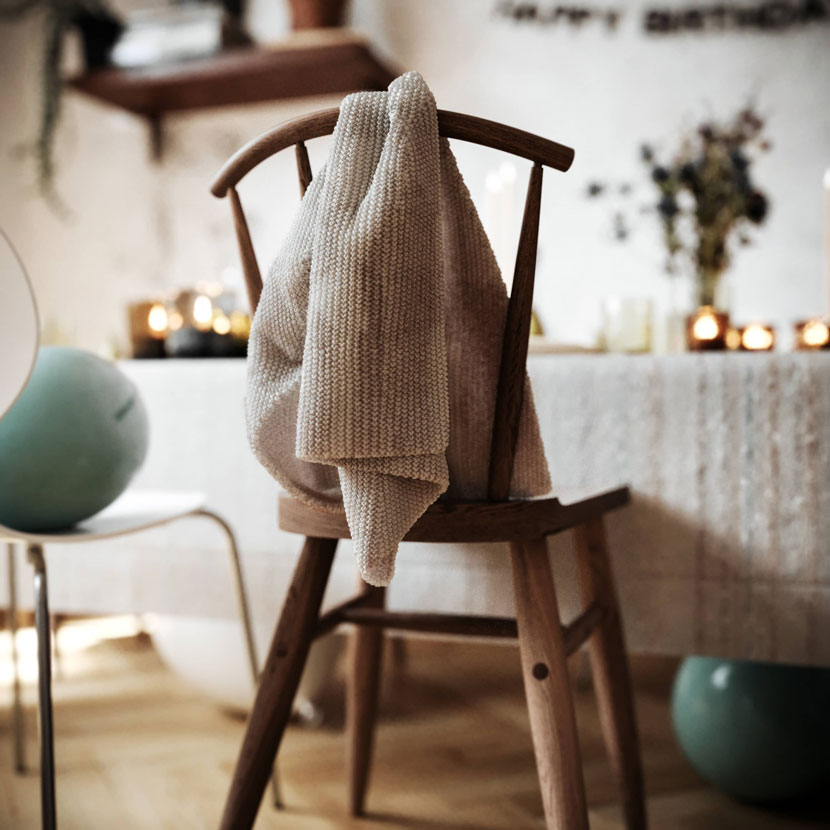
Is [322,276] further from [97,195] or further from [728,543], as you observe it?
[97,195]

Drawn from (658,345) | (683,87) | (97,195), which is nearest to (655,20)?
(683,87)

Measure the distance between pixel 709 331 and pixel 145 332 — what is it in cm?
97

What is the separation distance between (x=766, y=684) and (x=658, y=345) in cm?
65

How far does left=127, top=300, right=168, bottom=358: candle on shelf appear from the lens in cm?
156

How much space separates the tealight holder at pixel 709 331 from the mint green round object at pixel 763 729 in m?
0.47

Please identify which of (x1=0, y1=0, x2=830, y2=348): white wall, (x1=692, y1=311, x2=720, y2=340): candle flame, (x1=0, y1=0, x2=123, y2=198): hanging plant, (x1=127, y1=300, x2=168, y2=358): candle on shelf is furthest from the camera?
(x1=0, y1=0, x2=123, y2=198): hanging plant

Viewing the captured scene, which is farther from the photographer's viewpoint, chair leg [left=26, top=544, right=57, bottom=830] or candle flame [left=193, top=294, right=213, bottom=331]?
candle flame [left=193, top=294, right=213, bottom=331]

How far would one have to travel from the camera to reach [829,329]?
128 centimetres

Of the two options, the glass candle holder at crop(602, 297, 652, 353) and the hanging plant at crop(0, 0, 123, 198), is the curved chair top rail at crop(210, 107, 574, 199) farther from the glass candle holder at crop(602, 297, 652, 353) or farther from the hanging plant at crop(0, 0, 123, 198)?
the hanging plant at crop(0, 0, 123, 198)

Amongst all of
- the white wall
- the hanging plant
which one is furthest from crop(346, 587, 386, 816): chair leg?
the hanging plant

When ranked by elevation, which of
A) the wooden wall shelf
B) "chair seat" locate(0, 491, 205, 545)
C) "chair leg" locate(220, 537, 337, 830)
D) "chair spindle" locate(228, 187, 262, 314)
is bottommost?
"chair leg" locate(220, 537, 337, 830)

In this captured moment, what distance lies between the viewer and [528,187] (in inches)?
30.8

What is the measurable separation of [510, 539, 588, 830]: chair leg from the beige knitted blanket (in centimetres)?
16

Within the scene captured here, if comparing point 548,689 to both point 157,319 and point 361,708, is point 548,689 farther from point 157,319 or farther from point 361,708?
point 157,319
